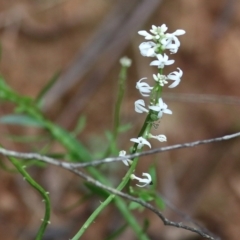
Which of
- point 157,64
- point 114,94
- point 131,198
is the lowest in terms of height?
point 131,198

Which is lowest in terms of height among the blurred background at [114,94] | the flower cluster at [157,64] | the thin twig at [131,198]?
the thin twig at [131,198]

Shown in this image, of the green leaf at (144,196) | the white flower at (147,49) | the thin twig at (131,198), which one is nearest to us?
the thin twig at (131,198)

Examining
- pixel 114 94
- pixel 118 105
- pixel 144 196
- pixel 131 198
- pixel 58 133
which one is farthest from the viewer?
pixel 114 94

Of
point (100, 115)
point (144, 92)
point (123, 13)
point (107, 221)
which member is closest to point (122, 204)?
point (144, 92)

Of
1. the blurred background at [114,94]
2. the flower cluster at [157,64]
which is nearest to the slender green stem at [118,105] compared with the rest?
the flower cluster at [157,64]

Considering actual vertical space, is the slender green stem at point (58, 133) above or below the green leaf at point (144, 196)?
above

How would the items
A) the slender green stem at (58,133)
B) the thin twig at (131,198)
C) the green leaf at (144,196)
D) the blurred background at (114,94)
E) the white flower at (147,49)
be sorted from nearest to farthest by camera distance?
the thin twig at (131,198), the white flower at (147,49), the green leaf at (144,196), the slender green stem at (58,133), the blurred background at (114,94)

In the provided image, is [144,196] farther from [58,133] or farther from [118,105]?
[58,133]


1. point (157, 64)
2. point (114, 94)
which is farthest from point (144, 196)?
point (114, 94)

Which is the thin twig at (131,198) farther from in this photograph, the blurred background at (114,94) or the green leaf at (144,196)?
the blurred background at (114,94)
